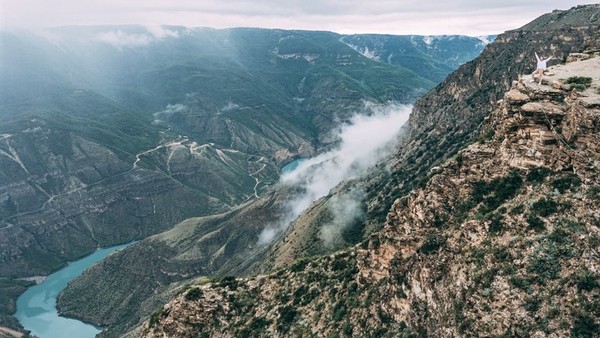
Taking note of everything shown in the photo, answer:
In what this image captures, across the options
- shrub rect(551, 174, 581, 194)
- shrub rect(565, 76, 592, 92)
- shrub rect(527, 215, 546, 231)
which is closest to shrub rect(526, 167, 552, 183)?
shrub rect(551, 174, 581, 194)

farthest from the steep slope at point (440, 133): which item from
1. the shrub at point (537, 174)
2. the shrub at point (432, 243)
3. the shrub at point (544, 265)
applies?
the shrub at point (544, 265)

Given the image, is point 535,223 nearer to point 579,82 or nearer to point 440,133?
point 579,82

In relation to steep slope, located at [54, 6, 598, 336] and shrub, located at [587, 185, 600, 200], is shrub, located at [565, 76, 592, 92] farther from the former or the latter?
steep slope, located at [54, 6, 598, 336]

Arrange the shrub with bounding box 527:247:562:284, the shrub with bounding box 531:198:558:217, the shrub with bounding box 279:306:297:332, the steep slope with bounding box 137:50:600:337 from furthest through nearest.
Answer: the shrub with bounding box 279:306:297:332 < the shrub with bounding box 531:198:558:217 < the shrub with bounding box 527:247:562:284 < the steep slope with bounding box 137:50:600:337

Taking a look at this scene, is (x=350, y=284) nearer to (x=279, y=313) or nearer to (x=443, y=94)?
(x=279, y=313)

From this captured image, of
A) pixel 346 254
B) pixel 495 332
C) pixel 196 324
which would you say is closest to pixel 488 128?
pixel 495 332

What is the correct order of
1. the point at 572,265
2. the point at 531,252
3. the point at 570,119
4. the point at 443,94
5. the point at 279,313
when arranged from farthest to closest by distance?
the point at 443,94
the point at 279,313
the point at 570,119
the point at 531,252
the point at 572,265

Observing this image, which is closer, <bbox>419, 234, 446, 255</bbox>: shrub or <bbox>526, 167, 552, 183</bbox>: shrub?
<bbox>526, 167, 552, 183</bbox>: shrub
